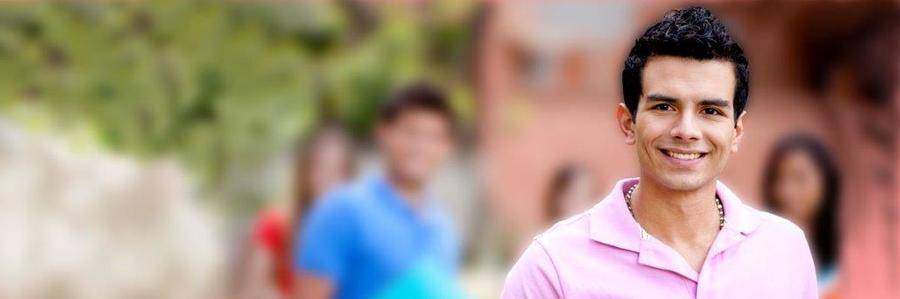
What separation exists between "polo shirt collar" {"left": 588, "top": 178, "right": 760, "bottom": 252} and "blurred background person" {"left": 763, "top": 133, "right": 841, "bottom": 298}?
4756mm

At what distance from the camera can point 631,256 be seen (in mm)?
2857

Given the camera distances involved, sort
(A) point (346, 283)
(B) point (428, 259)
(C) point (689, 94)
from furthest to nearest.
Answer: (B) point (428, 259), (A) point (346, 283), (C) point (689, 94)

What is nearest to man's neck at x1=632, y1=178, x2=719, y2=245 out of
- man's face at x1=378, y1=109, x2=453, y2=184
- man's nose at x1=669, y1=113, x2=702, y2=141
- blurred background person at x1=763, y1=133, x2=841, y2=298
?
man's nose at x1=669, y1=113, x2=702, y2=141

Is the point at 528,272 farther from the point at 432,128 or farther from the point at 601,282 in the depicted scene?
the point at 432,128

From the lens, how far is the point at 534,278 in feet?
9.44

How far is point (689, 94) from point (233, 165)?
18.0 feet

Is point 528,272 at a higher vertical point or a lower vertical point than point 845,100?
higher

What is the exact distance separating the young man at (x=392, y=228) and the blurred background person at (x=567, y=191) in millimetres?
462

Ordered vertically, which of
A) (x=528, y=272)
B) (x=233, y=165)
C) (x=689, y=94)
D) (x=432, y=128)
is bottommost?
(x=233, y=165)

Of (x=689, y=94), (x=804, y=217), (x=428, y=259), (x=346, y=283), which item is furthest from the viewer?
(x=804, y=217)

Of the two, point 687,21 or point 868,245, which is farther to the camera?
point 868,245

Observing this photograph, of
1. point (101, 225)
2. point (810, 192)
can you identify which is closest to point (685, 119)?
point (810, 192)

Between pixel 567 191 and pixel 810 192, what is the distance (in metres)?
0.92

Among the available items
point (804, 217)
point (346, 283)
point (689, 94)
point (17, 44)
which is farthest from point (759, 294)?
point (17, 44)
